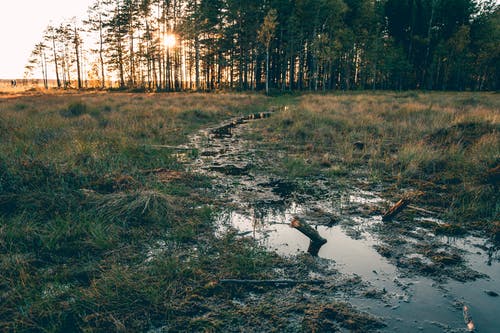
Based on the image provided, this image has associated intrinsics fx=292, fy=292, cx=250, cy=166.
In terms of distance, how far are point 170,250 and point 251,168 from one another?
13.1 feet

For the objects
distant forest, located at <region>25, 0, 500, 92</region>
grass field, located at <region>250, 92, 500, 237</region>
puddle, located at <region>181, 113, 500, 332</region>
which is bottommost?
puddle, located at <region>181, 113, 500, 332</region>

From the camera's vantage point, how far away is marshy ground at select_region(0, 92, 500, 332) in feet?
8.31

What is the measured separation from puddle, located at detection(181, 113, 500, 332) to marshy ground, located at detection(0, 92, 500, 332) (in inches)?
0.7

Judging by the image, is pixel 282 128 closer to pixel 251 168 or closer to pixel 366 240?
pixel 251 168

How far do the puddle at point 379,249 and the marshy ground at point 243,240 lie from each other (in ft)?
0.06

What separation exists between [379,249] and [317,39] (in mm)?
35188

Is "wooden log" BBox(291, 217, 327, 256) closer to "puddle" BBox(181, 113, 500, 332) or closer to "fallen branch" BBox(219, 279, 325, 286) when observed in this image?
"puddle" BBox(181, 113, 500, 332)

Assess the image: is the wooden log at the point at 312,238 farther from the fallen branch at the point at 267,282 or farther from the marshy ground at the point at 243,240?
the fallen branch at the point at 267,282

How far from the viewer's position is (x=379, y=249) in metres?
3.67

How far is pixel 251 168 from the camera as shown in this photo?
23.7 feet

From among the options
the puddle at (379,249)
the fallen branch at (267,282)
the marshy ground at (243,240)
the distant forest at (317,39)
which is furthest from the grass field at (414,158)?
the distant forest at (317,39)

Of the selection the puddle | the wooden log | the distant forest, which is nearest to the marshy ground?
the puddle

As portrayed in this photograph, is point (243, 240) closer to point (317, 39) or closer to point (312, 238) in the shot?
point (312, 238)

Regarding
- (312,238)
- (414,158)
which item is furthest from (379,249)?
(414,158)
